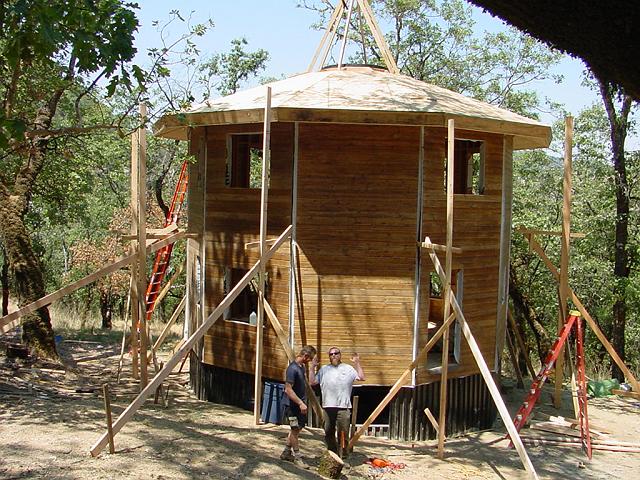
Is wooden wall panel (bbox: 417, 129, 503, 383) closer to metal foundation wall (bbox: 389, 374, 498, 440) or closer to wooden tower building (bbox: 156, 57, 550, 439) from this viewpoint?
wooden tower building (bbox: 156, 57, 550, 439)

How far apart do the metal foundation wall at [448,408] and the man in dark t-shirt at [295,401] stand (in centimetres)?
270

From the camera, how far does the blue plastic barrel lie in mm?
11828

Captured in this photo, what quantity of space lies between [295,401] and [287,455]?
0.77m

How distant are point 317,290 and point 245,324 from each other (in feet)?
5.47

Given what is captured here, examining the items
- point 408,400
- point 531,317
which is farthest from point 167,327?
point 531,317

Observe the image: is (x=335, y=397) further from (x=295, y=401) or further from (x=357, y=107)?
(x=357, y=107)

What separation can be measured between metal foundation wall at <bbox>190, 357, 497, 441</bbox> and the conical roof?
468cm

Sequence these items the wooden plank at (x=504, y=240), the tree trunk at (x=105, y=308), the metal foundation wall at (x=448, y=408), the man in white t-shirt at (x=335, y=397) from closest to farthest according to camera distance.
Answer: the man in white t-shirt at (x=335, y=397) < the metal foundation wall at (x=448, y=408) < the wooden plank at (x=504, y=240) < the tree trunk at (x=105, y=308)

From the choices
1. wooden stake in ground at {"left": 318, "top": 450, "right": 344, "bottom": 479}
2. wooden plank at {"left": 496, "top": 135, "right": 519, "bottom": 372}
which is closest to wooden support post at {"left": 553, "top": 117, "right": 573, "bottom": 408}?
wooden plank at {"left": 496, "top": 135, "right": 519, "bottom": 372}

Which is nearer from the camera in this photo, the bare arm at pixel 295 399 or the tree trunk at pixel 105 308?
the bare arm at pixel 295 399

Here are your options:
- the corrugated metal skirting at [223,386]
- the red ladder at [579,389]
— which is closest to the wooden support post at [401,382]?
the red ladder at [579,389]

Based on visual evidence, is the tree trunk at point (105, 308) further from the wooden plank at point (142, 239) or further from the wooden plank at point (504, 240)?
the wooden plank at point (504, 240)

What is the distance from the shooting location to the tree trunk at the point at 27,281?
48.7 feet

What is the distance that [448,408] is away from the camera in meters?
12.6
